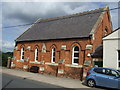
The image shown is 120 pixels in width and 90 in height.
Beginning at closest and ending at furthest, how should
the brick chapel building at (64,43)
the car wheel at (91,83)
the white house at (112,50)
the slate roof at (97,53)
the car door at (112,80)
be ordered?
the car door at (112,80), the car wheel at (91,83), the white house at (112,50), the slate roof at (97,53), the brick chapel building at (64,43)

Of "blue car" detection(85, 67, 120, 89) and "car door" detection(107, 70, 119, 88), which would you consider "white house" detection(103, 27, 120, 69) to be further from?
"car door" detection(107, 70, 119, 88)

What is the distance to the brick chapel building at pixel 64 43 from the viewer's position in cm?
1733

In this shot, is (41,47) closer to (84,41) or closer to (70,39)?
(70,39)

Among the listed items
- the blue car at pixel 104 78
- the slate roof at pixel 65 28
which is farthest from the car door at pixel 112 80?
the slate roof at pixel 65 28

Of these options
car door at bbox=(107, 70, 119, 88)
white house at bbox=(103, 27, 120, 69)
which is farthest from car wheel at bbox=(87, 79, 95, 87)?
white house at bbox=(103, 27, 120, 69)

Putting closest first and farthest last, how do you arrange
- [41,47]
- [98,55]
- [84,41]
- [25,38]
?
1. [98,55]
2. [84,41]
3. [41,47]
4. [25,38]

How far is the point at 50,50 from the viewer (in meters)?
20.8

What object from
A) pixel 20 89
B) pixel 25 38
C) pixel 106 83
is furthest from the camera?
pixel 25 38

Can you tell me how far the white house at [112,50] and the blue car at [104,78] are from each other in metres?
2.18

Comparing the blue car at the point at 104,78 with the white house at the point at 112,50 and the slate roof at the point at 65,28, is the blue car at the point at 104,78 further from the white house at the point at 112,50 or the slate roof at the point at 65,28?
the slate roof at the point at 65,28

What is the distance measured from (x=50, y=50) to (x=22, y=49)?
6.84 metres

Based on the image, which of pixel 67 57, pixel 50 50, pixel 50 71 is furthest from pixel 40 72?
pixel 67 57

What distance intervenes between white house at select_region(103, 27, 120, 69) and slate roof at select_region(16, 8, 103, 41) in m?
3.10

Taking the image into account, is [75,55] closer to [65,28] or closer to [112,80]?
[65,28]
